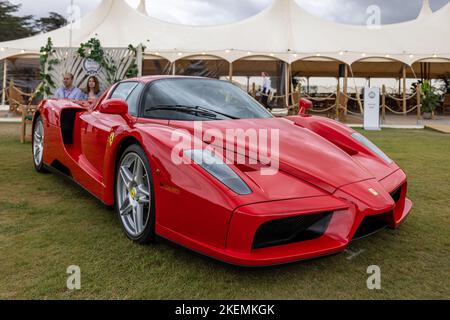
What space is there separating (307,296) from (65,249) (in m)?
1.45

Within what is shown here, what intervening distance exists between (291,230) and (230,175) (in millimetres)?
409

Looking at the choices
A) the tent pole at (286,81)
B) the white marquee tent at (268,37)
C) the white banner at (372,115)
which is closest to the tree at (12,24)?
the white marquee tent at (268,37)

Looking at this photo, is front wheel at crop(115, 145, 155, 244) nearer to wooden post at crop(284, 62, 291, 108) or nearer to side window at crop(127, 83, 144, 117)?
side window at crop(127, 83, 144, 117)

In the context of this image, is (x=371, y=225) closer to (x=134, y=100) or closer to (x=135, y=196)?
(x=135, y=196)

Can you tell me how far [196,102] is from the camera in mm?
2893

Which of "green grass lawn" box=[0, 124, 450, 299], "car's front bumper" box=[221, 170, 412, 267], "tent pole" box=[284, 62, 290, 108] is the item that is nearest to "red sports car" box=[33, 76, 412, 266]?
"car's front bumper" box=[221, 170, 412, 267]

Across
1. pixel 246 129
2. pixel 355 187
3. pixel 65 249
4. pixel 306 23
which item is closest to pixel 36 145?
pixel 65 249

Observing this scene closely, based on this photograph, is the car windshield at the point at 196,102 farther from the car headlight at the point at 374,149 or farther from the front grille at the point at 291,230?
the front grille at the point at 291,230

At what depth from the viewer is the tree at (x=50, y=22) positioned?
4716 cm

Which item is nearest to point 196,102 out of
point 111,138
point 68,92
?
point 111,138

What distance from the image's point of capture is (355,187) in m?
2.14

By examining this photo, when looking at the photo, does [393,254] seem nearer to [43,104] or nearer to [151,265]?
[151,265]

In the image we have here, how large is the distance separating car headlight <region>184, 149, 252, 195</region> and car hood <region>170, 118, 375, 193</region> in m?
0.17
